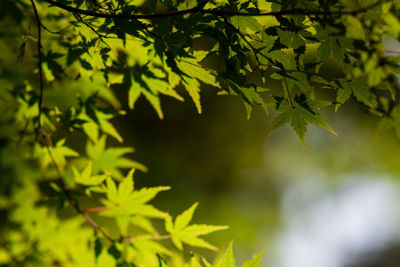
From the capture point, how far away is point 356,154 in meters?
7.76

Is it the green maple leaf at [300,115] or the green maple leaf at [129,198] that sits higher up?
the green maple leaf at [300,115]

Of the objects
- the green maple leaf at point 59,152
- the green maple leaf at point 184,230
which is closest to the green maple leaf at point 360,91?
the green maple leaf at point 184,230

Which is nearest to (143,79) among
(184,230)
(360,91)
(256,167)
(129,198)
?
(129,198)

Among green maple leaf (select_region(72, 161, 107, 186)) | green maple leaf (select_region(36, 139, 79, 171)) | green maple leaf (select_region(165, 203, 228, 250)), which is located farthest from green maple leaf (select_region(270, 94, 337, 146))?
green maple leaf (select_region(36, 139, 79, 171))

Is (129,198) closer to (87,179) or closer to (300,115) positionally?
(87,179)

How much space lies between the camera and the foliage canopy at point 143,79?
680 millimetres

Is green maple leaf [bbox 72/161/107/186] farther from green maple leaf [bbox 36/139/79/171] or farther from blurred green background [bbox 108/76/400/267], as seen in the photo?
blurred green background [bbox 108/76/400/267]

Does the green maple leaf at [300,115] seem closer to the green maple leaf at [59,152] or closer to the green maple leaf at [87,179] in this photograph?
the green maple leaf at [87,179]

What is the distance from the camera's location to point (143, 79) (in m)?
1.12

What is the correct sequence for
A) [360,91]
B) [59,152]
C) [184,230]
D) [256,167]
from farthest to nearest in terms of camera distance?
[256,167] → [59,152] → [184,230] → [360,91]

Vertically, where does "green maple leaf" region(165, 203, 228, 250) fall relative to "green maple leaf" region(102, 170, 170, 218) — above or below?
below

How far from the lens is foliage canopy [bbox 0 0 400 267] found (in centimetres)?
68

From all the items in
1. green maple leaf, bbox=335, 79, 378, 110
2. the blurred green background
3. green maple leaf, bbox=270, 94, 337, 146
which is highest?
green maple leaf, bbox=335, 79, 378, 110

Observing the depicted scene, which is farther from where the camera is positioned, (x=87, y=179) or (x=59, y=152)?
(x=59, y=152)
